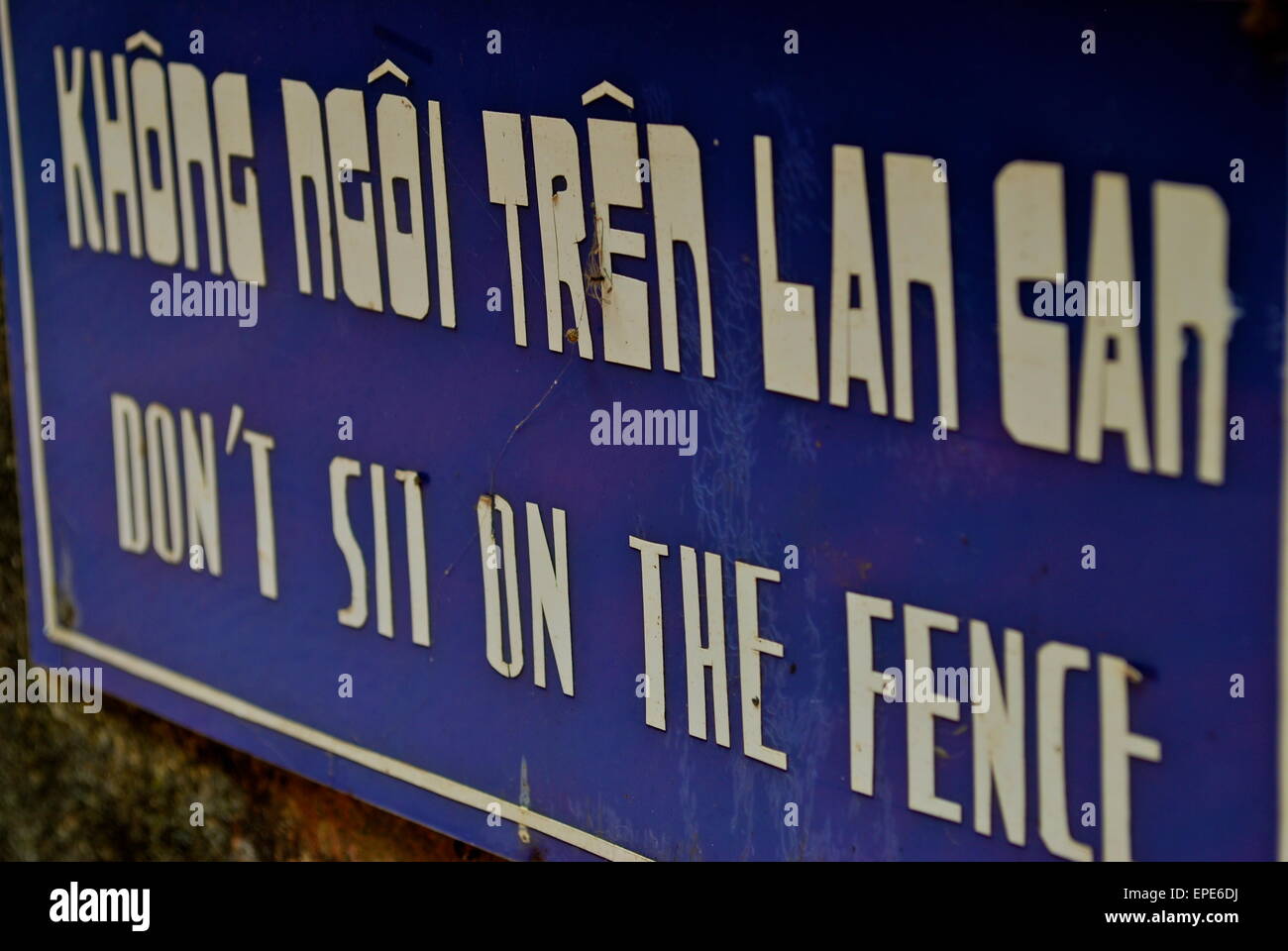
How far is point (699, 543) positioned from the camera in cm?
214

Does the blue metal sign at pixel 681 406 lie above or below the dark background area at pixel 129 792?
above

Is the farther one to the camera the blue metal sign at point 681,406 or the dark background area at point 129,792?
the dark background area at point 129,792

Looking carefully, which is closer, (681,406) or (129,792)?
(681,406)

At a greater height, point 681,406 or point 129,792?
point 681,406

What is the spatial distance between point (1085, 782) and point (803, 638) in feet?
1.32

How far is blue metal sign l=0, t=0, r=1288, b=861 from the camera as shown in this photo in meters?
1.67

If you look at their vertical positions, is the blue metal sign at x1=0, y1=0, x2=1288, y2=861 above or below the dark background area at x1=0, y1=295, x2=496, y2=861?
above

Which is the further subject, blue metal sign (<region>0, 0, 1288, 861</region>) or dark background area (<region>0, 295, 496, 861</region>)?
dark background area (<region>0, 295, 496, 861</region>)

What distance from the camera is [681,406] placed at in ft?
6.97

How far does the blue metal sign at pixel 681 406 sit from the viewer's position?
1.67m
